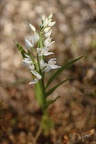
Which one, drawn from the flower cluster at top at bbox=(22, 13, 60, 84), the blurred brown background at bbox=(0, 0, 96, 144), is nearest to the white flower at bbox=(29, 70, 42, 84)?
the flower cluster at top at bbox=(22, 13, 60, 84)

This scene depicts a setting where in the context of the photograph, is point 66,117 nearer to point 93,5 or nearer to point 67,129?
point 67,129

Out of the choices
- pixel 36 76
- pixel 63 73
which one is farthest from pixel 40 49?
pixel 63 73

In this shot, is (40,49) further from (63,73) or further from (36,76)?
(63,73)

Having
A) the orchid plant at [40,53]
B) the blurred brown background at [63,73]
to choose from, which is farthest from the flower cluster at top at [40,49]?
the blurred brown background at [63,73]

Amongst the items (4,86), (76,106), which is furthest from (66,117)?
(4,86)

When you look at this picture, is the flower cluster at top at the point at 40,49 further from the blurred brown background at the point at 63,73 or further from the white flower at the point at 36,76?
the blurred brown background at the point at 63,73

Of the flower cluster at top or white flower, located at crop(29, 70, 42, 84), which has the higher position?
the flower cluster at top

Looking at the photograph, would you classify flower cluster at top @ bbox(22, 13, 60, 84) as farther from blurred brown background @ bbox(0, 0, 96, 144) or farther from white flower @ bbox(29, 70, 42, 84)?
blurred brown background @ bbox(0, 0, 96, 144)
